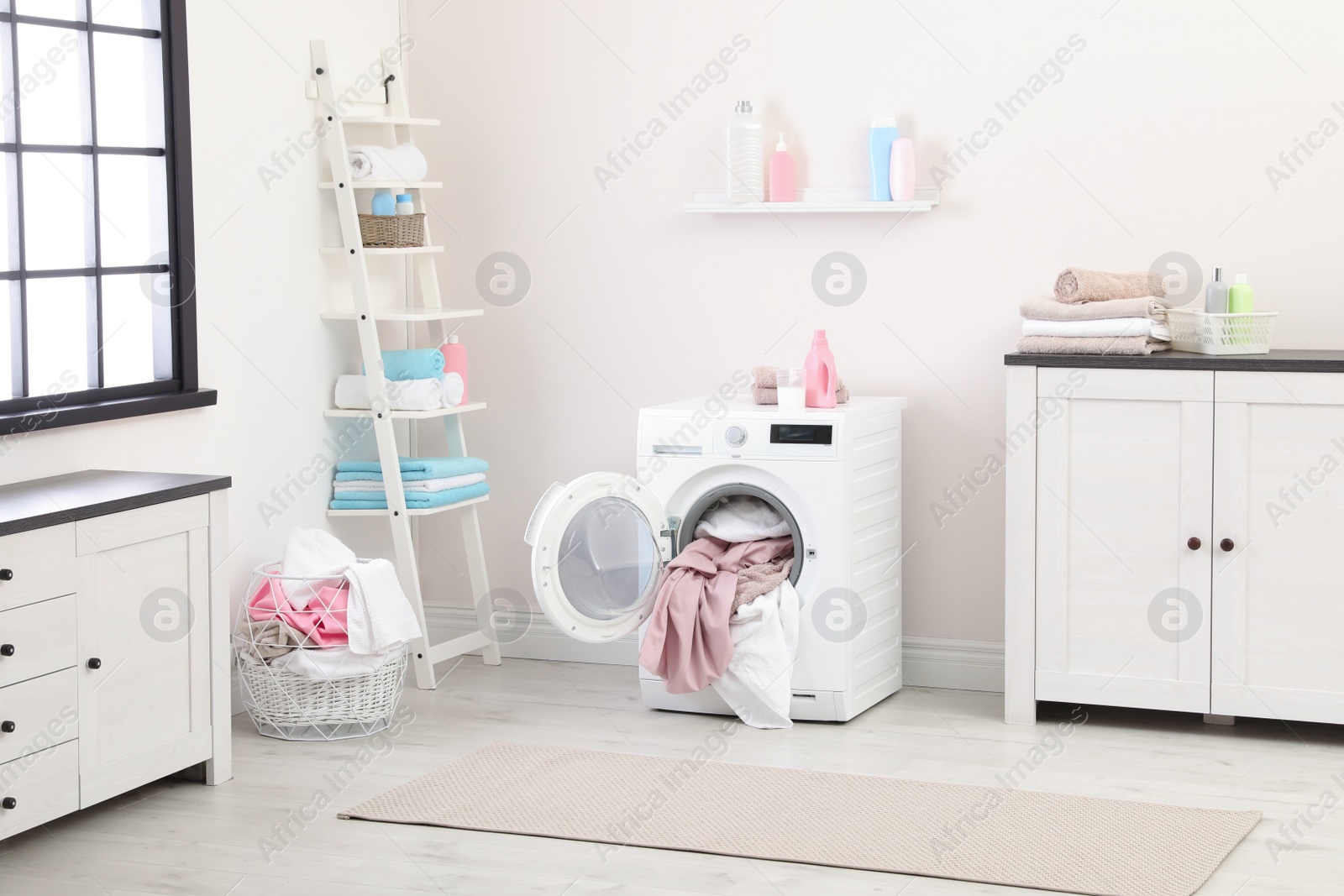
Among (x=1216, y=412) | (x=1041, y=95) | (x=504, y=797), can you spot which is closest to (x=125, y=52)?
(x=504, y=797)

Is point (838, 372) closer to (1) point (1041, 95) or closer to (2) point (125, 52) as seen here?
(1) point (1041, 95)

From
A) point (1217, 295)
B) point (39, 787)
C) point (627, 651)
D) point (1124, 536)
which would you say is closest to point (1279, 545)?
point (1124, 536)

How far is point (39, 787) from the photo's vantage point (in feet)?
8.71

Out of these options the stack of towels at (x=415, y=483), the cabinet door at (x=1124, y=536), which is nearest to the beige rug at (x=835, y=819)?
the cabinet door at (x=1124, y=536)

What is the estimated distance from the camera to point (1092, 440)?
11.1 feet

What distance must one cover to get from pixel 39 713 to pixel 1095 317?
2.53m

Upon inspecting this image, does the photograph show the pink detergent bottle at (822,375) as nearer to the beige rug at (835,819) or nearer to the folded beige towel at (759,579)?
the folded beige towel at (759,579)

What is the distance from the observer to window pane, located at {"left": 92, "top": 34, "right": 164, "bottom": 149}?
324 centimetres

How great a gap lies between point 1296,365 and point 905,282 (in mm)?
1099

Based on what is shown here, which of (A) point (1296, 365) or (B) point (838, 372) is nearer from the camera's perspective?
(A) point (1296, 365)

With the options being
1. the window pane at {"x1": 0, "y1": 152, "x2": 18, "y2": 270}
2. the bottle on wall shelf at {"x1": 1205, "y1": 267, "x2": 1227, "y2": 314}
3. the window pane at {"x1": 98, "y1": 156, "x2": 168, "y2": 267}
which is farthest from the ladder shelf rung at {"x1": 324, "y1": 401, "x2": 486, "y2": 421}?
the bottle on wall shelf at {"x1": 1205, "y1": 267, "x2": 1227, "y2": 314}

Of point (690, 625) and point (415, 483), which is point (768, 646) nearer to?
point (690, 625)

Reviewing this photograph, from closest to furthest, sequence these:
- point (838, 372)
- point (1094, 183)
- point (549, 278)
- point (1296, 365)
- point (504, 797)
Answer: point (504, 797) < point (1296, 365) < point (1094, 183) < point (838, 372) < point (549, 278)

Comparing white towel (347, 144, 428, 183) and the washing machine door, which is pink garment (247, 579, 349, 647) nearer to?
the washing machine door
